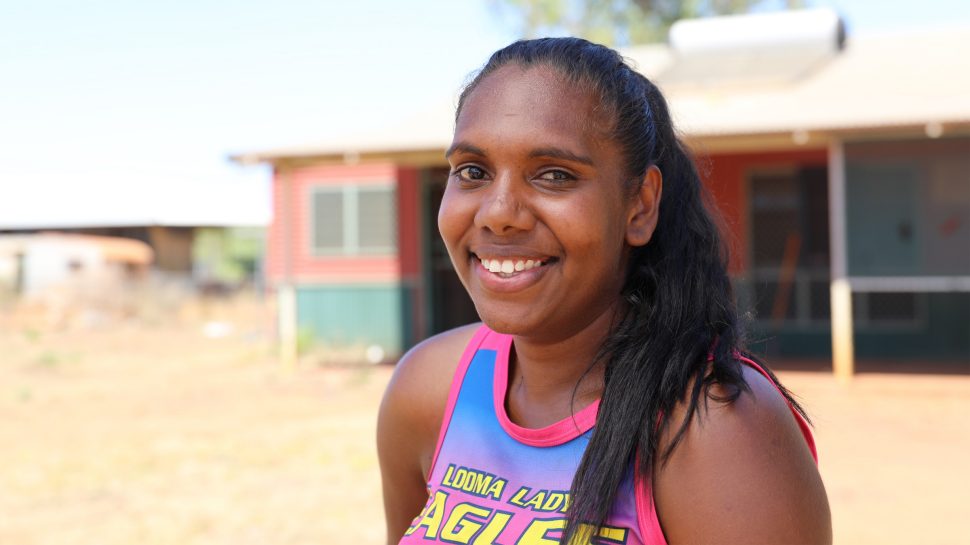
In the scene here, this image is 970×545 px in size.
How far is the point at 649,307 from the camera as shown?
1.54m

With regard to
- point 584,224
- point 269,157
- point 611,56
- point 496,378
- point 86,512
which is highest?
point 269,157

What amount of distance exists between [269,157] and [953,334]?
9.33m

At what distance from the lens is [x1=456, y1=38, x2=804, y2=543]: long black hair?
135 cm

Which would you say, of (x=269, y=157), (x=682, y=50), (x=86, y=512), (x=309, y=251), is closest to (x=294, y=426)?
(x=86, y=512)

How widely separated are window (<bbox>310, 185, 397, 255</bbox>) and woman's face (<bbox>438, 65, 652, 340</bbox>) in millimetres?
13223

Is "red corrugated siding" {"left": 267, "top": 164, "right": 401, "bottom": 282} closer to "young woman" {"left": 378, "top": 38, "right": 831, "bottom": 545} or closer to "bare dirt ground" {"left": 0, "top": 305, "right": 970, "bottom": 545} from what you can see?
"bare dirt ground" {"left": 0, "top": 305, "right": 970, "bottom": 545}

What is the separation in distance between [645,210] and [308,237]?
1404 centimetres

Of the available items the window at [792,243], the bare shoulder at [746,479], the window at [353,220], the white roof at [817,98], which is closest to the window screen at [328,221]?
the window at [353,220]

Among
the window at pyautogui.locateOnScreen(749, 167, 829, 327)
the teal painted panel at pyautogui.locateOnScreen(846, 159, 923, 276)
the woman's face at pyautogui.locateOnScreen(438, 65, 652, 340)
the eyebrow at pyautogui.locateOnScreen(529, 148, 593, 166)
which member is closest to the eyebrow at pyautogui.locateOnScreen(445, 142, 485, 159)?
the woman's face at pyautogui.locateOnScreen(438, 65, 652, 340)

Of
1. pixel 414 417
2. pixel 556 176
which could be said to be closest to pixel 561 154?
pixel 556 176

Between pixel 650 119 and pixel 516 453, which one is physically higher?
pixel 650 119

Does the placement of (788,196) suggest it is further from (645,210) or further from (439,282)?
(645,210)

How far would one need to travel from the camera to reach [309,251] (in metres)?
15.2

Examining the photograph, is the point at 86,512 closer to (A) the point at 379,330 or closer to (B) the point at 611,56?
(B) the point at 611,56
